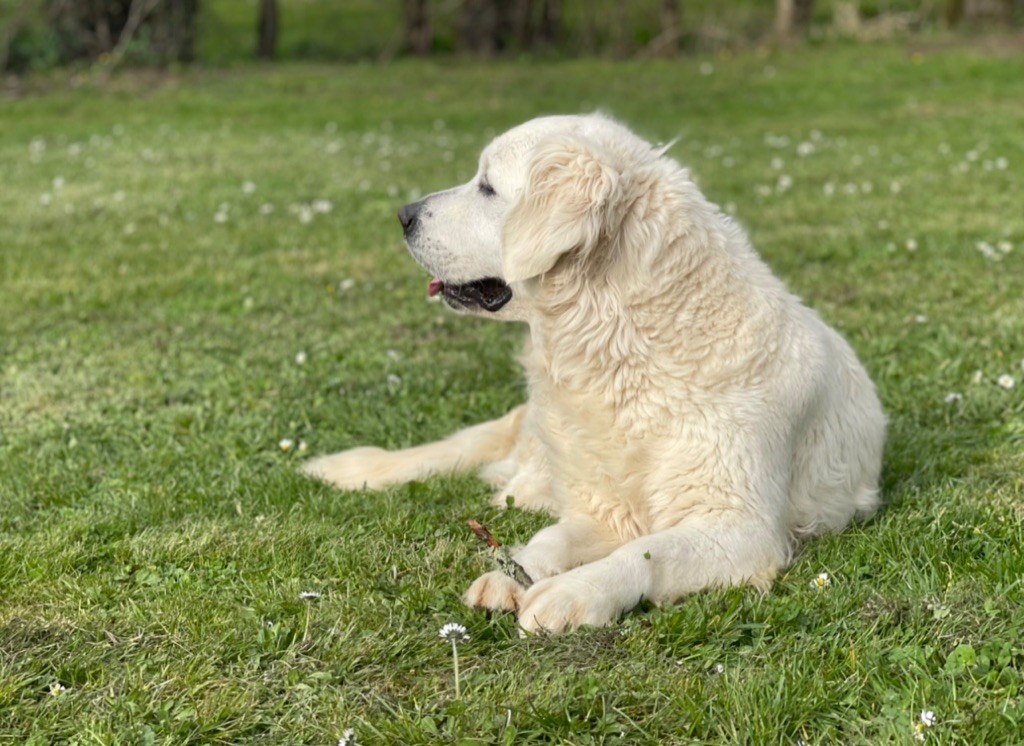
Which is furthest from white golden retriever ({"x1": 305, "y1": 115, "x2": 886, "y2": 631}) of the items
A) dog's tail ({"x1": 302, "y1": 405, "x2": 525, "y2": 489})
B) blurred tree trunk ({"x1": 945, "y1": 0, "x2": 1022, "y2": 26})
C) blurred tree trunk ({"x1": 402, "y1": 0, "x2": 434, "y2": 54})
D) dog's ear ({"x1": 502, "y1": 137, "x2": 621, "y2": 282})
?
blurred tree trunk ({"x1": 402, "y1": 0, "x2": 434, "y2": 54})

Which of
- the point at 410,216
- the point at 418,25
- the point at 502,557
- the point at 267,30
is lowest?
the point at 267,30

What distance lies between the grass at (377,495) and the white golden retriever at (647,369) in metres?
0.21

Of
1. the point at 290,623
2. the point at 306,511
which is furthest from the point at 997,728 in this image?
the point at 306,511

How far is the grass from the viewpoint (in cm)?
282

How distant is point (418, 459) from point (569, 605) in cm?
167

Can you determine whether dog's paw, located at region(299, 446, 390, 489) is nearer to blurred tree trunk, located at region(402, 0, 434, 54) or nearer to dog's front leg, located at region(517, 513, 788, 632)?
dog's front leg, located at region(517, 513, 788, 632)

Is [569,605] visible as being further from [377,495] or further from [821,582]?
[377,495]

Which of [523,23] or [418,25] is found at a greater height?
[523,23]

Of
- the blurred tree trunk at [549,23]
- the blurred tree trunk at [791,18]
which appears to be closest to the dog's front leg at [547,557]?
the blurred tree trunk at [791,18]

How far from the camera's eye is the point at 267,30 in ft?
77.0

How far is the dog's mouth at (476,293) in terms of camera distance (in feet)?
13.4

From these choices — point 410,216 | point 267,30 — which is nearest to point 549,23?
point 267,30

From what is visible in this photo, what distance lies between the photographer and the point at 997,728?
262cm

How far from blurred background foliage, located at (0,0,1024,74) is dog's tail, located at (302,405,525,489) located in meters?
16.3
